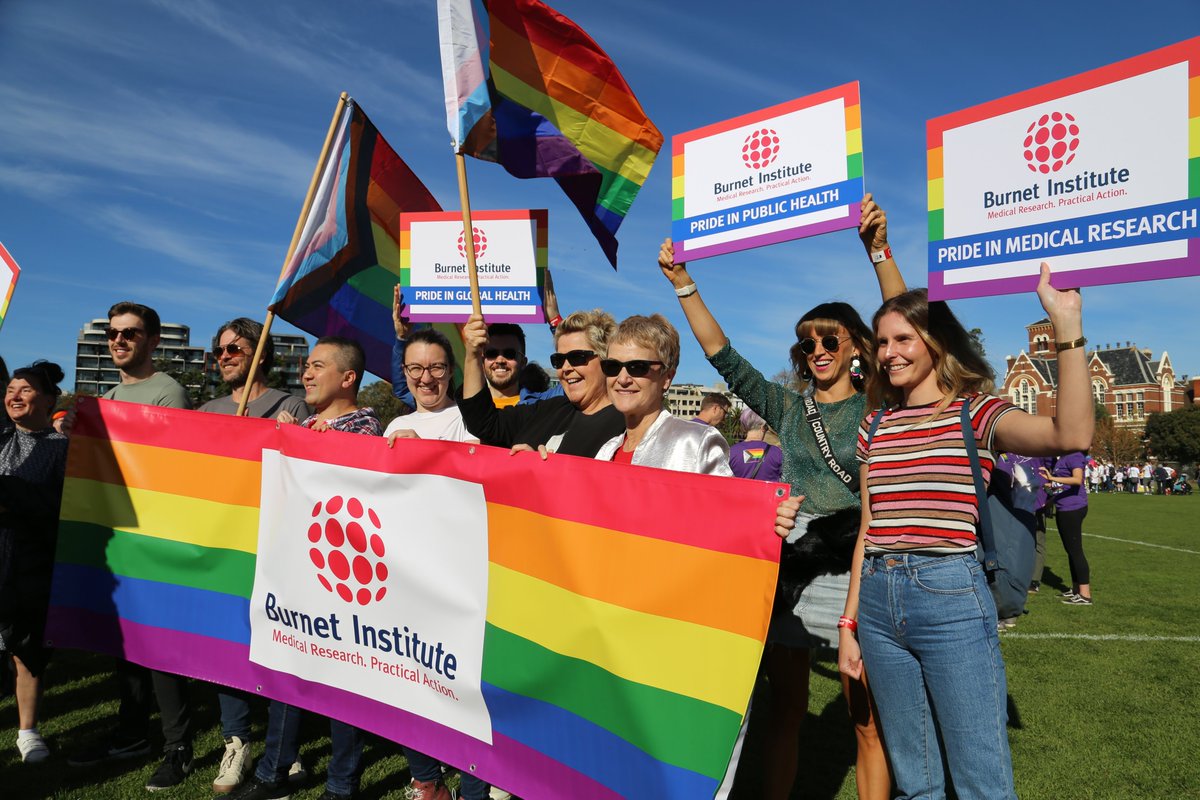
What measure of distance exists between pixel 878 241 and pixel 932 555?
1386 millimetres

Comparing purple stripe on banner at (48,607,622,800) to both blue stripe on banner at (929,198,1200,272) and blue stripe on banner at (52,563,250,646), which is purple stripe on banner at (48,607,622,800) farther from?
blue stripe on banner at (929,198,1200,272)

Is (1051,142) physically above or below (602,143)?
below

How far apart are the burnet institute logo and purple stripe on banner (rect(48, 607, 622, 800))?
0.48m

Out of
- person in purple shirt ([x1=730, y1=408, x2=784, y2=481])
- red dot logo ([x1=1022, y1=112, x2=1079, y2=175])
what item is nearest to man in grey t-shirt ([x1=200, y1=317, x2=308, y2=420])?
person in purple shirt ([x1=730, y1=408, x2=784, y2=481])

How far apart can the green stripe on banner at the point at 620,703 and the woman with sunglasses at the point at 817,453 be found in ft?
1.95

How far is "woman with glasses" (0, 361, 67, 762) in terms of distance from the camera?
14.2 feet

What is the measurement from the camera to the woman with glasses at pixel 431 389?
4.18 m

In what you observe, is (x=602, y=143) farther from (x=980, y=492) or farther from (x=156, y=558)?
(x=156, y=558)

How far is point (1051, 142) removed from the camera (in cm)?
262

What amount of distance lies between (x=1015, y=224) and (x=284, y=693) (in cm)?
375

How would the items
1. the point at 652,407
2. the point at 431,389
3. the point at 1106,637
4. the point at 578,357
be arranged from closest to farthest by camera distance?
the point at 652,407 < the point at 578,357 < the point at 431,389 < the point at 1106,637

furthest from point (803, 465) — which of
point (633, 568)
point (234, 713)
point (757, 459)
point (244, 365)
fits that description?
point (244, 365)

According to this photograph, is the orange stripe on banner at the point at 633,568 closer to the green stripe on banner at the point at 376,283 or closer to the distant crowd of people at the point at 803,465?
the distant crowd of people at the point at 803,465

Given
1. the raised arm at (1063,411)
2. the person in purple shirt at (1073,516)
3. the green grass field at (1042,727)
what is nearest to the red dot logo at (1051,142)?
the raised arm at (1063,411)
